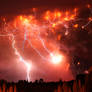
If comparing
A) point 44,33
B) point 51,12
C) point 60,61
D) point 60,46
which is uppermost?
point 51,12

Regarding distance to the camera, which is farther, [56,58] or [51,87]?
[56,58]

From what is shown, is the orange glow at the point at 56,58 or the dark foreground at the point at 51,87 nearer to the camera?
the dark foreground at the point at 51,87

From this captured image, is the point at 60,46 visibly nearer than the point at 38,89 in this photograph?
No

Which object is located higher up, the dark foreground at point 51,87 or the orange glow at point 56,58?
the orange glow at point 56,58

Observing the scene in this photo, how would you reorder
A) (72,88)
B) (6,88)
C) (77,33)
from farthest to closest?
1. (77,33)
2. (6,88)
3. (72,88)

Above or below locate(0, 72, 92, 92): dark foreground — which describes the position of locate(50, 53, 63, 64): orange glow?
above

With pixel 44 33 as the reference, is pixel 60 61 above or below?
below

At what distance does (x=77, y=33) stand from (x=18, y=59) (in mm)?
3110

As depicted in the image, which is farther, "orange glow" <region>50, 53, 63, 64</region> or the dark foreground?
"orange glow" <region>50, 53, 63, 64</region>

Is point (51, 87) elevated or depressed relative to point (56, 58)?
depressed

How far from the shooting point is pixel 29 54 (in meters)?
11.3

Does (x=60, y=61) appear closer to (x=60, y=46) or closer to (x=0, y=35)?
(x=60, y=46)

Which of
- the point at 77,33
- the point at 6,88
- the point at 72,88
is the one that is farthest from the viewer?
the point at 77,33

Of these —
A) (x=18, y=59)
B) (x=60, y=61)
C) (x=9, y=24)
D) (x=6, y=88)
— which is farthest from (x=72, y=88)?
(x=9, y=24)
